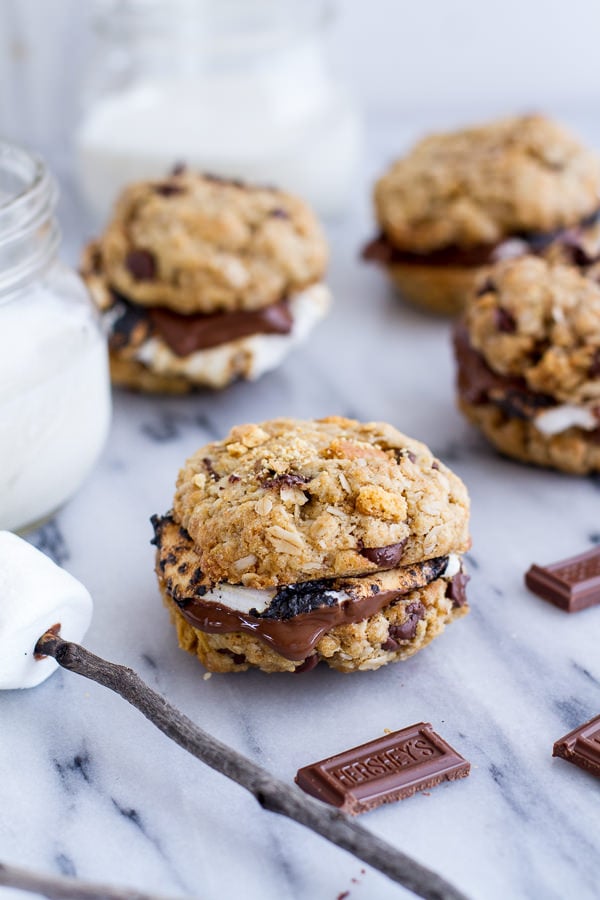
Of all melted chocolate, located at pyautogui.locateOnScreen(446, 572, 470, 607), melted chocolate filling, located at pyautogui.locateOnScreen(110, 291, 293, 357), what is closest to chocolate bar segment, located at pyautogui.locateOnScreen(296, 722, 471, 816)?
melted chocolate, located at pyautogui.locateOnScreen(446, 572, 470, 607)

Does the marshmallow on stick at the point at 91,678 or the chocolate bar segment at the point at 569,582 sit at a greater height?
the marshmallow on stick at the point at 91,678

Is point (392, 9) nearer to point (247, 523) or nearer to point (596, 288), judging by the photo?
point (596, 288)

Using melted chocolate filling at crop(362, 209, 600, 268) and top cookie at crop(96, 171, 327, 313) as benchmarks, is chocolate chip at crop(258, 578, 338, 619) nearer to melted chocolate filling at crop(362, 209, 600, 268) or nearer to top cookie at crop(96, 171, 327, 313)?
top cookie at crop(96, 171, 327, 313)

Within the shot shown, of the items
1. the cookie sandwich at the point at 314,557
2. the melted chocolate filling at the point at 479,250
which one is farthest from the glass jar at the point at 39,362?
the melted chocolate filling at the point at 479,250

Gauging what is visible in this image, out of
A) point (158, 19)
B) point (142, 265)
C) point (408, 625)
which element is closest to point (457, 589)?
point (408, 625)

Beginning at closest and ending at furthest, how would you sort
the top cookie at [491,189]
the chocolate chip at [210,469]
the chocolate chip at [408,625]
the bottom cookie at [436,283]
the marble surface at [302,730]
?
the marble surface at [302,730] → the chocolate chip at [408,625] → the chocolate chip at [210,469] → the top cookie at [491,189] → the bottom cookie at [436,283]

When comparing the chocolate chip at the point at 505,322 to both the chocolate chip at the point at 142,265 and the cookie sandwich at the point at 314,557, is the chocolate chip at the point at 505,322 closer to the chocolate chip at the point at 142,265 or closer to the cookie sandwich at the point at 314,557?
the cookie sandwich at the point at 314,557

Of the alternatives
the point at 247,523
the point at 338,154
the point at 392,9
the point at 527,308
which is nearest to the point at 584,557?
the point at 527,308
